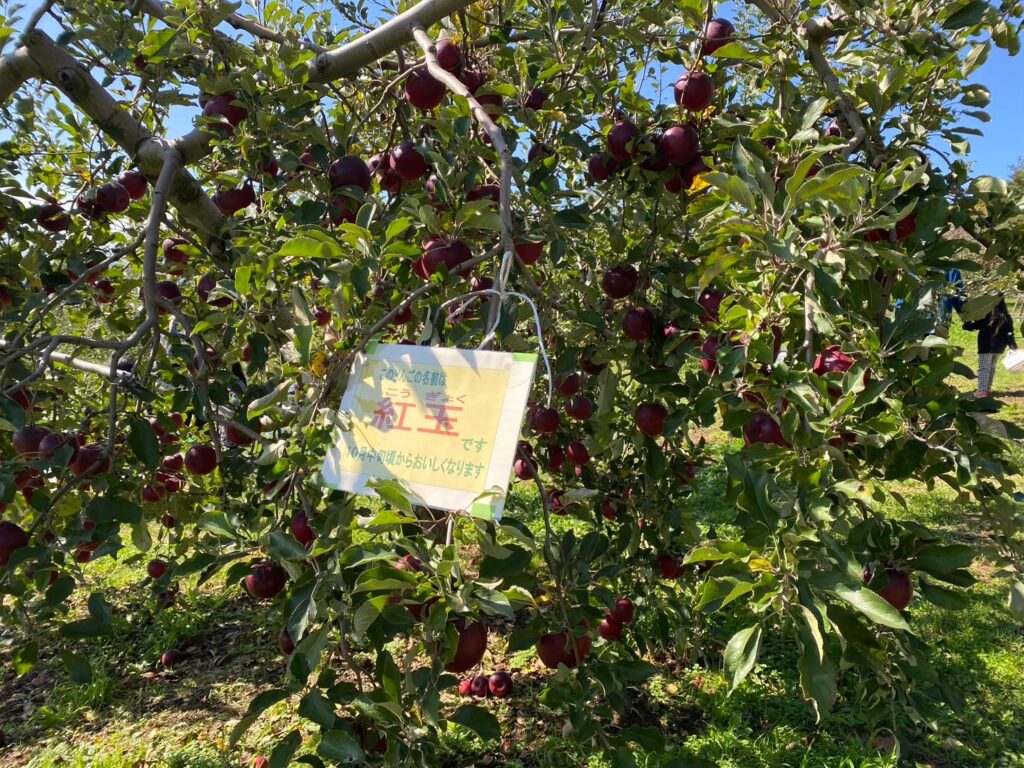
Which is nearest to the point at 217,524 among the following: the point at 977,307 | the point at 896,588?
the point at 896,588

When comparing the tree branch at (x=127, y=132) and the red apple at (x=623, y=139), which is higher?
the red apple at (x=623, y=139)

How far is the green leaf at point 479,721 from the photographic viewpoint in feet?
3.70

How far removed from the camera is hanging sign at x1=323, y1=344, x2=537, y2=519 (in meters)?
0.91

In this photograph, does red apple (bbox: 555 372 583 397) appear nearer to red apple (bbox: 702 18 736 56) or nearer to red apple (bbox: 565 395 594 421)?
red apple (bbox: 565 395 594 421)

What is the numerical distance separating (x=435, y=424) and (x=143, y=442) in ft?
3.12

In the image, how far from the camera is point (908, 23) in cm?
150

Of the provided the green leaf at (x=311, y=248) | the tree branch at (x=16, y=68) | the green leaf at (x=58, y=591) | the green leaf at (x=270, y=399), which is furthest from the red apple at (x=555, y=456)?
the tree branch at (x=16, y=68)

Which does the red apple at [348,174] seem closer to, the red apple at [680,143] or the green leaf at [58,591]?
the red apple at [680,143]

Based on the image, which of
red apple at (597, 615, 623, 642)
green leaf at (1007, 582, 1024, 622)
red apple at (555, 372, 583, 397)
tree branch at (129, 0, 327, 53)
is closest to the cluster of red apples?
red apple at (555, 372, 583, 397)

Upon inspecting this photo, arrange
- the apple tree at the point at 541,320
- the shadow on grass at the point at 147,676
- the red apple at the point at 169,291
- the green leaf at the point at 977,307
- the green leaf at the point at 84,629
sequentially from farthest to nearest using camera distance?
the shadow on grass at the point at 147,676 < the red apple at the point at 169,291 < the green leaf at the point at 977,307 < the green leaf at the point at 84,629 < the apple tree at the point at 541,320

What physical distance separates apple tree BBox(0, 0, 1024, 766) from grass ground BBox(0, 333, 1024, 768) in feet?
1.24

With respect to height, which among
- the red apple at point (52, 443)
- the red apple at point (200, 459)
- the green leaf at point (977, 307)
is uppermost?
the green leaf at point (977, 307)

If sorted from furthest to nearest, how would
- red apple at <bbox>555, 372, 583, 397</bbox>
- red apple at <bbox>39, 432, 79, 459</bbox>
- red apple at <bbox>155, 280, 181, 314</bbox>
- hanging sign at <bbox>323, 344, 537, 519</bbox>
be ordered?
red apple at <bbox>155, 280, 181, 314</bbox> < red apple at <bbox>555, 372, 583, 397</bbox> < red apple at <bbox>39, 432, 79, 459</bbox> < hanging sign at <bbox>323, 344, 537, 519</bbox>

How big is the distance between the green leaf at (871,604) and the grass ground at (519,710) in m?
1.36
